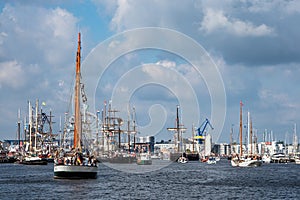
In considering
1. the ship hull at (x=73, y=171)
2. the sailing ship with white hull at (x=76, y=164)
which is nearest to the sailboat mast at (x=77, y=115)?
the sailing ship with white hull at (x=76, y=164)

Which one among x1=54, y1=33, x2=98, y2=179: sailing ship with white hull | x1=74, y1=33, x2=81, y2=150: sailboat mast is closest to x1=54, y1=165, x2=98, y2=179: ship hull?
x1=54, y1=33, x2=98, y2=179: sailing ship with white hull

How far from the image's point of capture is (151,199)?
6931 cm

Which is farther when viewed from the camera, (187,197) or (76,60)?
(76,60)

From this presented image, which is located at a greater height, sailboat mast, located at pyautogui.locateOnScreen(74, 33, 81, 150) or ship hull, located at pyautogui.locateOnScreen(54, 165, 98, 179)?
sailboat mast, located at pyautogui.locateOnScreen(74, 33, 81, 150)

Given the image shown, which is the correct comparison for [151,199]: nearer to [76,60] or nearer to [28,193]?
[28,193]

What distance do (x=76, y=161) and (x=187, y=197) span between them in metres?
24.2

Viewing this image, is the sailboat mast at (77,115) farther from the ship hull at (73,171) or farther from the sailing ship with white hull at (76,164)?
the ship hull at (73,171)

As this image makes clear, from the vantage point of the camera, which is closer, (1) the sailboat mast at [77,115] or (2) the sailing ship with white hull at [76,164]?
(2) the sailing ship with white hull at [76,164]

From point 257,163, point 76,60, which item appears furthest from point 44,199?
point 257,163

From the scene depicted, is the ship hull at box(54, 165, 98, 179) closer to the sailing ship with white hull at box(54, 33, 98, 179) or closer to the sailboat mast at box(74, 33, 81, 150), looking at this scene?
the sailing ship with white hull at box(54, 33, 98, 179)

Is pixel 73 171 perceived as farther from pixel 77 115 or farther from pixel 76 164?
pixel 77 115

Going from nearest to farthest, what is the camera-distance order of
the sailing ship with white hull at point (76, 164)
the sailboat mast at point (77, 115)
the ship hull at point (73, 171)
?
the ship hull at point (73, 171), the sailing ship with white hull at point (76, 164), the sailboat mast at point (77, 115)

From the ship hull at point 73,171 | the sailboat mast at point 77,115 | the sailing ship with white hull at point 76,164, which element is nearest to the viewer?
the ship hull at point 73,171

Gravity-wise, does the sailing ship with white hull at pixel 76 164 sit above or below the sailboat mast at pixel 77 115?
below
